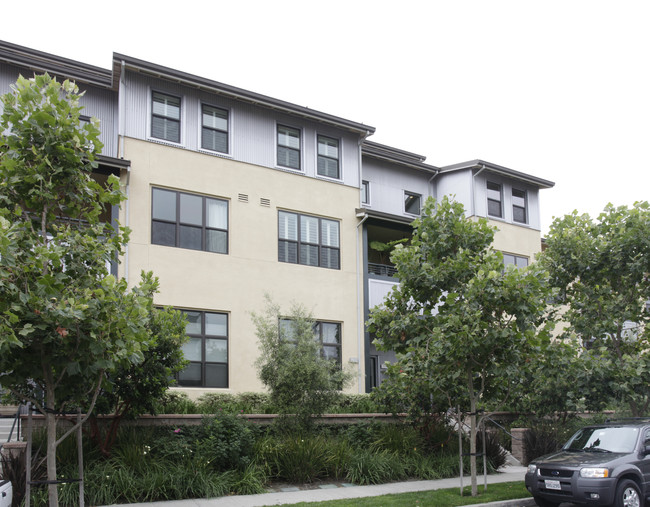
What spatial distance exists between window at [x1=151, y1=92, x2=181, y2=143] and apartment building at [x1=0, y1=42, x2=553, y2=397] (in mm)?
37

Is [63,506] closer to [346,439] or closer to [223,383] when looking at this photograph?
[346,439]

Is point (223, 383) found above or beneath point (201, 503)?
above

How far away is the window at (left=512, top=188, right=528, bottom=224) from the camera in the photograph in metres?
26.9

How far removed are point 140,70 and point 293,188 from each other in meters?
5.95

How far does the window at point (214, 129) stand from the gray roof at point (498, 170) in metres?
10.5

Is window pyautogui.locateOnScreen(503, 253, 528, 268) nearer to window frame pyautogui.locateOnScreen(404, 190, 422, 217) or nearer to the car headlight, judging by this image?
window frame pyautogui.locateOnScreen(404, 190, 422, 217)

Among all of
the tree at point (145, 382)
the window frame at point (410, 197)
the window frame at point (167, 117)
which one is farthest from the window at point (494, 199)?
the tree at point (145, 382)

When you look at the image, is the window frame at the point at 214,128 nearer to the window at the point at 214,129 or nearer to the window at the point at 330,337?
the window at the point at 214,129

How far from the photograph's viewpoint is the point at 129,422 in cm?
1270

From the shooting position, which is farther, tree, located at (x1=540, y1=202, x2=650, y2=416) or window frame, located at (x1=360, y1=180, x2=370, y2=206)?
window frame, located at (x1=360, y1=180, x2=370, y2=206)

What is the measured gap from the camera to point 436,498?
38.2 ft

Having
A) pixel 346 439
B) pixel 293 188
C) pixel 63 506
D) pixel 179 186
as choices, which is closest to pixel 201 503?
pixel 63 506

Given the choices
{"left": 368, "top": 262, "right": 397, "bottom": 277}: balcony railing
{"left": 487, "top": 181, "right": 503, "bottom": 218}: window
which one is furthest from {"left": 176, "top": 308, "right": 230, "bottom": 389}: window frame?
{"left": 487, "top": 181, "right": 503, "bottom": 218}: window

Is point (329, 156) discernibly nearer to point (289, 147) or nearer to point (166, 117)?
point (289, 147)
